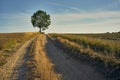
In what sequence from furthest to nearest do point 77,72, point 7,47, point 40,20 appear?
point 40,20 → point 7,47 → point 77,72

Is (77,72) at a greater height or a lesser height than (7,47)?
greater

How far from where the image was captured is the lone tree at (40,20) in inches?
4621

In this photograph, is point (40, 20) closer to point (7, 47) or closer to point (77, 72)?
point (7, 47)

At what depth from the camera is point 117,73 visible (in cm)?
1478

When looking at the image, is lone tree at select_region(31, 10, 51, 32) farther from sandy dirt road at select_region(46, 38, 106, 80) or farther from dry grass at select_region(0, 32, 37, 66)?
sandy dirt road at select_region(46, 38, 106, 80)

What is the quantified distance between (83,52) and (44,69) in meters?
7.07

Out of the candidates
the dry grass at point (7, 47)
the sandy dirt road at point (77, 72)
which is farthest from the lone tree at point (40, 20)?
the sandy dirt road at point (77, 72)

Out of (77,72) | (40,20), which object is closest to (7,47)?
(77,72)

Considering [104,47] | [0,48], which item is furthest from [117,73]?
[0,48]

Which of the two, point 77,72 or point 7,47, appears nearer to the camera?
point 77,72

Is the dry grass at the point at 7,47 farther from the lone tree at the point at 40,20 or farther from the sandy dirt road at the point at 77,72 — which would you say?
the lone tree at the point at 40,20

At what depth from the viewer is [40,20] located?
4656 inches

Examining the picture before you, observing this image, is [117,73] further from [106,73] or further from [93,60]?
[93,60]

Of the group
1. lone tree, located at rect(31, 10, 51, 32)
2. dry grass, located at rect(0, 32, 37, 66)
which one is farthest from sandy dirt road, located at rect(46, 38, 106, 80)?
lone tree, located at rect(31, 10, 51, 32)
